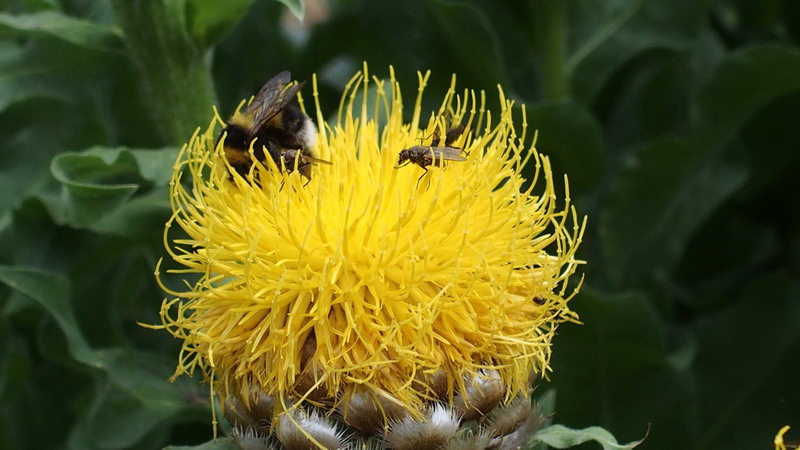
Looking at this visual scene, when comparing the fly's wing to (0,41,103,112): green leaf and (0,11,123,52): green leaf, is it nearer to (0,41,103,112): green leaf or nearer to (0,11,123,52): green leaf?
(0,11,123,52): green leaf

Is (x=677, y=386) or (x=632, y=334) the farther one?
(x=677, y=386)

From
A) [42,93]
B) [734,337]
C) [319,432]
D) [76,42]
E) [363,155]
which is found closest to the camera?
[319,432]

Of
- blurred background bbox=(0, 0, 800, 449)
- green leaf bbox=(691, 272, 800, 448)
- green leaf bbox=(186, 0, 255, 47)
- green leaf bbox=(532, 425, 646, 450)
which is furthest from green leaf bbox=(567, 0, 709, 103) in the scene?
green leaf bbox=(532, 425, 646, 450)

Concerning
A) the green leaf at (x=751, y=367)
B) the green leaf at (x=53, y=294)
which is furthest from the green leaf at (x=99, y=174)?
the green leaf at (x=751, y=367)

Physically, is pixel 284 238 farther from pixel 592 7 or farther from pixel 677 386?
pixel 592 7

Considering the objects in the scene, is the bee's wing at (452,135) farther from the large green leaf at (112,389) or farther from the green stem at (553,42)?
the green stem at (553,42)

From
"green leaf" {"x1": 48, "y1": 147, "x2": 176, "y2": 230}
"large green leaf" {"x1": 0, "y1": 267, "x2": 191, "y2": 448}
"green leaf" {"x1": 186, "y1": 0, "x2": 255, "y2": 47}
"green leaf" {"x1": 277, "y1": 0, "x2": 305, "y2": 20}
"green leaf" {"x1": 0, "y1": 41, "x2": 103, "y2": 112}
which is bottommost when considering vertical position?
"large green leaf" {"x1": 0, "y1": 267, "x2": 191, "y2": 448}

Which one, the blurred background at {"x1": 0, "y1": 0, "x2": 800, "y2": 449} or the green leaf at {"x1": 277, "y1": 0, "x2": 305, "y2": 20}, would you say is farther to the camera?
the blurred background at {"x1": 0, "y1": 0, "x2": 800, "y2": 449}

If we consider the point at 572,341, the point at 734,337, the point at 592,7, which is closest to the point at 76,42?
the point at 572,341
